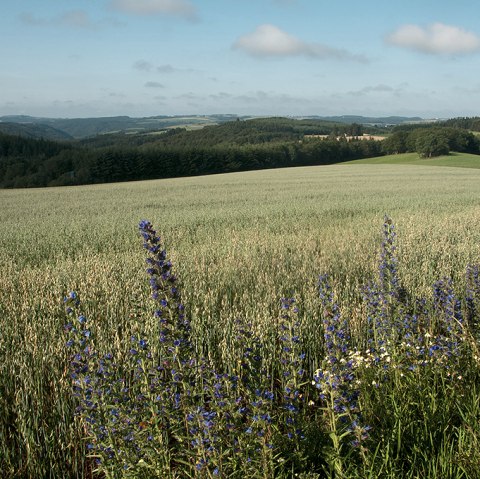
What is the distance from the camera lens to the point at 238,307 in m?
5.79

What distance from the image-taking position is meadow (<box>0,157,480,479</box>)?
2740 millimetres

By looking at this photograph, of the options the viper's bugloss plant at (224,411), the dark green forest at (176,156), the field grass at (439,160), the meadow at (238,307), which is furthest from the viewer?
the field grass at (439,160)

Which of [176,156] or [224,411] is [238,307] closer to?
[224,411]

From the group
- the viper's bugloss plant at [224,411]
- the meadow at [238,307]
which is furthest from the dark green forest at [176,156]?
the viper's bugloss plant at [224,411]

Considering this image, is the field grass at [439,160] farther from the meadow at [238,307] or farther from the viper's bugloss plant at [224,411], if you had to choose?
the viper's bugloss plant at [224,411]

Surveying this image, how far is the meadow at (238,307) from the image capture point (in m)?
2.74

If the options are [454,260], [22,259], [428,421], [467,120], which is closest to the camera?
[428,421]

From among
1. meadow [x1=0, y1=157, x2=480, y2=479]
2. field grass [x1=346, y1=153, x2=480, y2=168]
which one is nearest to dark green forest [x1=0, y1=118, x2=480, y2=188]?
field grass [x1=346, y1=153, x2=480, y2=168]

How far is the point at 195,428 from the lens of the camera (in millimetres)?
2277

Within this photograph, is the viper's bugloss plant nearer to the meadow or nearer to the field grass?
the meadow

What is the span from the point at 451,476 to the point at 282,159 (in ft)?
261

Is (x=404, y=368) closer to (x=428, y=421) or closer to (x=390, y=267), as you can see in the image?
(x=428, y=421)

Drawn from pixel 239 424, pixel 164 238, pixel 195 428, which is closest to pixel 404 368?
pixel 239 424

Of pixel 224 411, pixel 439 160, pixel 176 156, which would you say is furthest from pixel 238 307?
A: pixel 439 160
